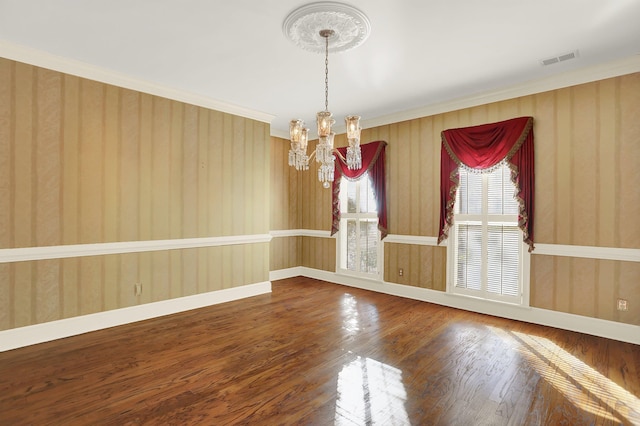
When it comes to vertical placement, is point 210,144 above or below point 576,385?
above

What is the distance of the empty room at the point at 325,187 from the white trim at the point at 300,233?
1.02 meters

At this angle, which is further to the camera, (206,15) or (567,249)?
(567,249)

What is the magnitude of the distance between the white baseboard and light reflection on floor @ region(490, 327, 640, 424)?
1.92 ft

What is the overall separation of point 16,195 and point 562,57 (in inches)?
229

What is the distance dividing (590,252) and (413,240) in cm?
218

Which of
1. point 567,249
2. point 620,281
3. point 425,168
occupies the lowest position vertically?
point 620,281

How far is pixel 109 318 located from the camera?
12.5 ft

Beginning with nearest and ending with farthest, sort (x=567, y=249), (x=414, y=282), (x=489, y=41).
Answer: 1. (x=489, y=41)
2. (x=567, y=249)
3. (x=414, y=282)

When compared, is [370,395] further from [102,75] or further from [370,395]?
[102,75]

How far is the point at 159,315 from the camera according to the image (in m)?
4.21

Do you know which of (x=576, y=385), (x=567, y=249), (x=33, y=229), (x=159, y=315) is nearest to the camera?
(x=576, y=385)

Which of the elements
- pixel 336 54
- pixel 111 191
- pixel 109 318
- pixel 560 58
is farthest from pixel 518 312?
pixel 111 191

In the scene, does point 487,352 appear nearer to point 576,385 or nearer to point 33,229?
point 576,385

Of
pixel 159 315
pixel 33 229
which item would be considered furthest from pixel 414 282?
pixel 33 229
